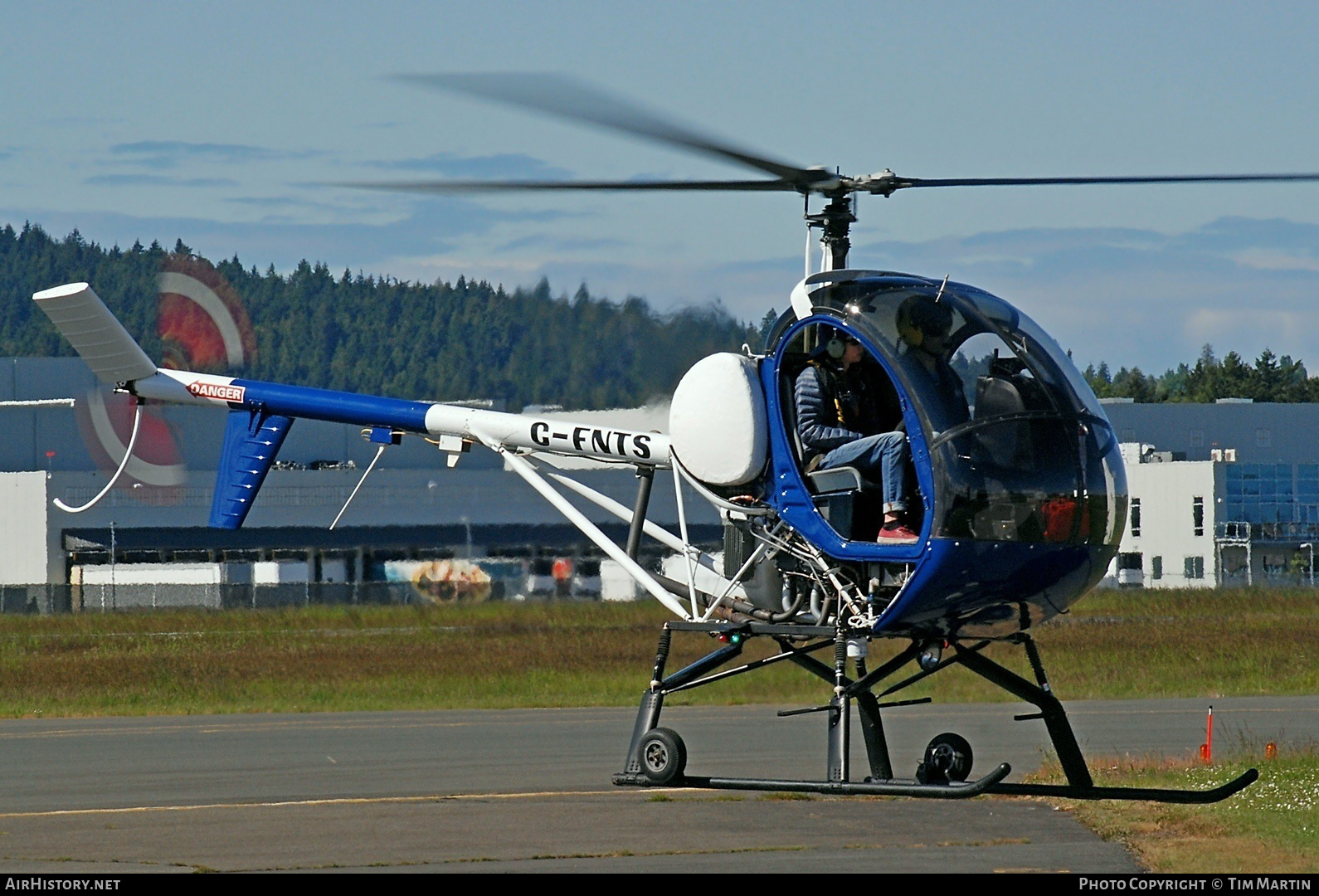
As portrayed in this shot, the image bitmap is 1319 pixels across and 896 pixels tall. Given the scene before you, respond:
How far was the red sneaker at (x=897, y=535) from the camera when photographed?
406 inches

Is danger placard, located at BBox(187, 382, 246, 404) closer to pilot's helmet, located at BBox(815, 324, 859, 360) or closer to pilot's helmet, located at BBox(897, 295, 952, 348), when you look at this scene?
pilot's helmet, located at BBox(815, 324, 859, 360)

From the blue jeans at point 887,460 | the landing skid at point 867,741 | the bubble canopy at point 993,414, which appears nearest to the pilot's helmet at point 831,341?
the bubble canopy at point 993,414

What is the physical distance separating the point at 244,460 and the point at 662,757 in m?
5.61

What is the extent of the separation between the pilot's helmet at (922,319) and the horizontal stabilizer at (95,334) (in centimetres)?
821

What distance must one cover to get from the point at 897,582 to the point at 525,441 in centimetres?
421

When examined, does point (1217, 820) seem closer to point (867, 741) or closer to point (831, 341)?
point (867, 741)

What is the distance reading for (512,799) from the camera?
561 inches

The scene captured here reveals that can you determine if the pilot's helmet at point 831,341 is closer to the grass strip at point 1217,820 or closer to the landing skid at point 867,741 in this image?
the landing skid at point 867,741

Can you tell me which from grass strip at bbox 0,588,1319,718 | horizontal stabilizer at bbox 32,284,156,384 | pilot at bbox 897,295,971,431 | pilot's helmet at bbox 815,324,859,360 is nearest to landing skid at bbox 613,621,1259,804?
pilot at bbox 897,295,971,431

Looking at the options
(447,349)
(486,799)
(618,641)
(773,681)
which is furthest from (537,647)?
(486,799)

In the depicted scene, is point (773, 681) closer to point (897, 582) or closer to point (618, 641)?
point (618, 641)

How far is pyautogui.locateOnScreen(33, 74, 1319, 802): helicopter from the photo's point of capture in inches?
394

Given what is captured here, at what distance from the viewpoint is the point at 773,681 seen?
26688 mm

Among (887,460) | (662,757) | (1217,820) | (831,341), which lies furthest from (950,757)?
(831,341)
